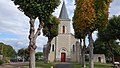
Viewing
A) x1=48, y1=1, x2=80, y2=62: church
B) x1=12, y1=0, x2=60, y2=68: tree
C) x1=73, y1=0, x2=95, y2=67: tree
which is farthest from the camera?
x1=48, y1=1, x2=80, y2=62: church

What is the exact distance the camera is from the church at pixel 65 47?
79056mm

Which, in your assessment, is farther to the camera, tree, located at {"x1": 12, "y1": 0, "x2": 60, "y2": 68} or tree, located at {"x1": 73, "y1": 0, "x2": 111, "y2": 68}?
tree, located at {"x1": 73, "y1": 0, "x2": 111, "y2": 68}

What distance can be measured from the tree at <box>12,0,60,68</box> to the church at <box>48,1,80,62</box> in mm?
58728

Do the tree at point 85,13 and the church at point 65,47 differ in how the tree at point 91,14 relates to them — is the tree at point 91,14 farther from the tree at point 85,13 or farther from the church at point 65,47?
the church at point 65,47

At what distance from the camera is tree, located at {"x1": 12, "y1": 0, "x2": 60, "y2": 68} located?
768 inches

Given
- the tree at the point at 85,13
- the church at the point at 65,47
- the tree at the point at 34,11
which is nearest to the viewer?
the tree at the point at 34,11

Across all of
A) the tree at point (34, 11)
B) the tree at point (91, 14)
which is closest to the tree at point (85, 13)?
the tree at point (91, 14)

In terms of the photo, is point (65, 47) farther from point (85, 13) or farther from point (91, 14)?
point (91, 14)

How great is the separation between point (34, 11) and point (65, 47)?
60.4m

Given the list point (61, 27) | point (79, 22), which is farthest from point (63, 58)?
point (79, 22)

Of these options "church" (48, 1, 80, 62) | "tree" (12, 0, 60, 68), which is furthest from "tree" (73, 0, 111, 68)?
"church" (48, 1, 80, 62)

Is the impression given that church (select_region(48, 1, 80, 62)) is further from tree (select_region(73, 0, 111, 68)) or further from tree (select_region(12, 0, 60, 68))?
tree (select_region(12, 0, 60, 68))

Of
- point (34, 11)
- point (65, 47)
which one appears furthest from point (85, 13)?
point (65, 47)

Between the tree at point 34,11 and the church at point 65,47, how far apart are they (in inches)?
2312
